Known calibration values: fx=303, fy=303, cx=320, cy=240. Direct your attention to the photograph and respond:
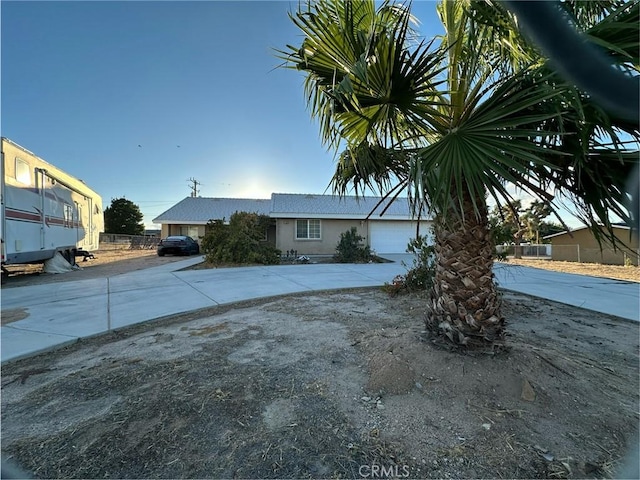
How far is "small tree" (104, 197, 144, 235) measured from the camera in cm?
3934

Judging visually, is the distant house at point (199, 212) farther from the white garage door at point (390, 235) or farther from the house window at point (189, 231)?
the white garage door at point (390, 235)

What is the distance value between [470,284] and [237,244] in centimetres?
1281

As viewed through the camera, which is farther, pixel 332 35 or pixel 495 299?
pixel 495 299

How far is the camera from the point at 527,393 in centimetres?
270

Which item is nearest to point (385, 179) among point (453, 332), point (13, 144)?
point (453, 332)

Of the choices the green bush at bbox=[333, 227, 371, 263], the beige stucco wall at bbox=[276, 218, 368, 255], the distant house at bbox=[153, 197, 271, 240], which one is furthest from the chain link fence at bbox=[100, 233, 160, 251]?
the green bush at bbox=[333, 227, 371, 263]

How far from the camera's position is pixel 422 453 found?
6.93ft

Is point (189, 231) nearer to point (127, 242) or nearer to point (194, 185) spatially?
point (127, 242)

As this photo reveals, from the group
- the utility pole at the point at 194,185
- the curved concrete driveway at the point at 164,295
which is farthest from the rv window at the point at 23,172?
the utility pole at the point at 194,185

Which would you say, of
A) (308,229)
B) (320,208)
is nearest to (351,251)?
(308,229)

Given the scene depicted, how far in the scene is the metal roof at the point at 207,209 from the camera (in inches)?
872

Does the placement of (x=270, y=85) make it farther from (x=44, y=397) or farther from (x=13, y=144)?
(x=44, y=397)

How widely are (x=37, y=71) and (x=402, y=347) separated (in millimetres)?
9180

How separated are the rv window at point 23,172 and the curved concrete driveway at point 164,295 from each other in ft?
10.3
